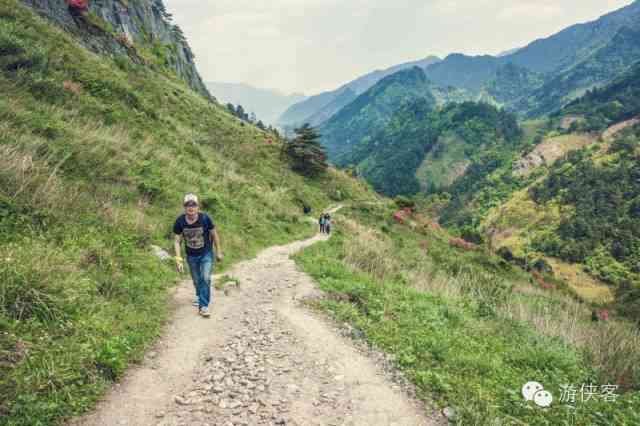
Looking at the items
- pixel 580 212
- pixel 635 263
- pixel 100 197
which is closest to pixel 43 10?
pixel 100 197

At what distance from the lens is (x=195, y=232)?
6.73 meters

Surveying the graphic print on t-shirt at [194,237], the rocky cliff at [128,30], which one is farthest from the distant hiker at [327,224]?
the rocky cliff at [128,30]

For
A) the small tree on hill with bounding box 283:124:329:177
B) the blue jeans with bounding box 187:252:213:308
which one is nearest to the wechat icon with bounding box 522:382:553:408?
the blue jeans with bounding box 187:252:213:308

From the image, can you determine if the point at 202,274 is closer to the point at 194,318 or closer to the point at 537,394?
the point at 194,318

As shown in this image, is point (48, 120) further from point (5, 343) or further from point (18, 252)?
point (5, 343)

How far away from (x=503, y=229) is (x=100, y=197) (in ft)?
463

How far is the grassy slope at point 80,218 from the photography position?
3.93 m

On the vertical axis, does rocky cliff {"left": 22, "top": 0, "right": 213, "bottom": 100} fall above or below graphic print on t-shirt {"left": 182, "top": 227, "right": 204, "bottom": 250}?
above

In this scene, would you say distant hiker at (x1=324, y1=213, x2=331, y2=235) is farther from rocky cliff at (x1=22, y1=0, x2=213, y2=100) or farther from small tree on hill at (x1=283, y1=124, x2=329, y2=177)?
rocky cliff at (x1=22, y1=0, x2=213, y2=100)

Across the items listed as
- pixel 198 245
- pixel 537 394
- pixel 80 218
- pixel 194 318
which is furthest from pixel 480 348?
pixel 80 218

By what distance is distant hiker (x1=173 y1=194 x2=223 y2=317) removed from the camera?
22.1 feet

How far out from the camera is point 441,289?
35.6ft

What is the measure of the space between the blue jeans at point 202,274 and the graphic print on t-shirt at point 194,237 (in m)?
0.25

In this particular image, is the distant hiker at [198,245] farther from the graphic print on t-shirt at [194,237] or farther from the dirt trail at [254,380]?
the dirt trail at [254,380]
